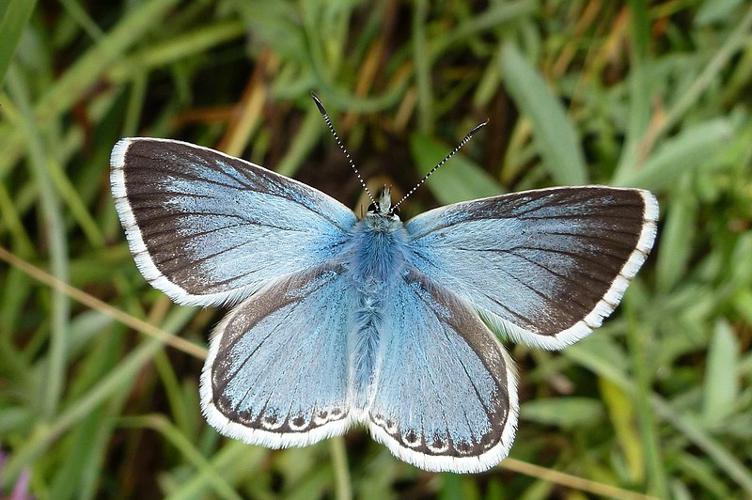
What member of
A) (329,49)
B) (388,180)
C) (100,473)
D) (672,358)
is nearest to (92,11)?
(329,49)

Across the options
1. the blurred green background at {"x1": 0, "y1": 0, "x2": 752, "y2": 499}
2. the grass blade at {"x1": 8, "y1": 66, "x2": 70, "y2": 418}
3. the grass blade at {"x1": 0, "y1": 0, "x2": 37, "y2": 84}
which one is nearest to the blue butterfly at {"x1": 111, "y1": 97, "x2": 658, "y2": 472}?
the grass blade at {"x1": 0, "y1": 0, "x2": 37, "y2": 84}

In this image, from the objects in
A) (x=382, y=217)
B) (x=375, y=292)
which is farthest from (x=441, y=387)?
(x=382, y=217)

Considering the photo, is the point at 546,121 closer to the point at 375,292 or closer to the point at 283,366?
the point at 375,292

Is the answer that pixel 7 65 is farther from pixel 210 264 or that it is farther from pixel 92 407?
pixel 92 407

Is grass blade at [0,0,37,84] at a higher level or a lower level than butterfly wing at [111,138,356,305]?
higher

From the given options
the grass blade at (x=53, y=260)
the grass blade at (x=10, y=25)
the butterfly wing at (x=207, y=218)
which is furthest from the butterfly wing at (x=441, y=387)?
the grass blade at (x=53, y=260)

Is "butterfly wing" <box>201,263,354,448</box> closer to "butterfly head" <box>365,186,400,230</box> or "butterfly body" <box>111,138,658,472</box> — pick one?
"butterfly body" <box>111,138,658,472</box>

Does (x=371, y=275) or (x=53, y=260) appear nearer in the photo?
(x=371, y=275)
